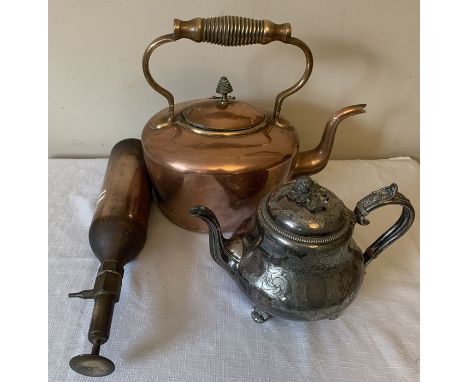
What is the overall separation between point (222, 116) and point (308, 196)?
25cm

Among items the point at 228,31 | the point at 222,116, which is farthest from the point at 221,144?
the point at 228,31

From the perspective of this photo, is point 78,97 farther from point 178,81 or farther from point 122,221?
point 122,221

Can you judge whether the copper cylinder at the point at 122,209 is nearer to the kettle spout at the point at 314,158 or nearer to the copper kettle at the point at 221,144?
the copper kettle at the point at 221,144

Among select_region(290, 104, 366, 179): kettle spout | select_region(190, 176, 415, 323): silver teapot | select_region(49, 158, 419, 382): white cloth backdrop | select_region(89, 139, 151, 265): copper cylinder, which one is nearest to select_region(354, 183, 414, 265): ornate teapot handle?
select_region(190, 176, 415, 323): silver teapot

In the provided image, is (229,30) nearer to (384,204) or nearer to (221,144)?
(221,144)

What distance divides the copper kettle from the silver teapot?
10 cm

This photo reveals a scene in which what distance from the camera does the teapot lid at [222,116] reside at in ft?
2.20

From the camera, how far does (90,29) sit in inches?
30.0

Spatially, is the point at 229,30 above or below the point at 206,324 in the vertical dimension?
above

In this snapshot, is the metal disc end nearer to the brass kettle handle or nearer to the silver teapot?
the silver teapot

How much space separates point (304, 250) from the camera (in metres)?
0.50

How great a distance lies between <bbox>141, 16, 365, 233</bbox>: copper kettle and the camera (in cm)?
64

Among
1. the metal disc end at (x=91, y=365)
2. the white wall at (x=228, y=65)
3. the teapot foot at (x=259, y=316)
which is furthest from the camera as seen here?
the white wall at (x=228, y=65)

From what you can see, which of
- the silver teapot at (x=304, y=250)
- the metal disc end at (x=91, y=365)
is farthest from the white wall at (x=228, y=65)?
the metal disc end at (x=91, y=365)
